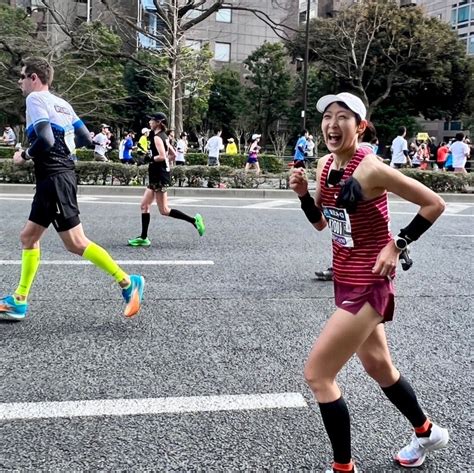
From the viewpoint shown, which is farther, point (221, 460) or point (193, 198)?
point (193, 198)

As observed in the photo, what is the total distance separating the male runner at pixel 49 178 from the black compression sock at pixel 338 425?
97.5 inches

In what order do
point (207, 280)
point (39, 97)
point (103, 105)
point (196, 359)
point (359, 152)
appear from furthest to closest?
point (103, 105)
point (207, 280)
point (39, 97)
point (196, 359)
point (359, 152)

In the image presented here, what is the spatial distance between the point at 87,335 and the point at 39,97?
180cm

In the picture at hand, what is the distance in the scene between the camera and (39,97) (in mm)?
4395

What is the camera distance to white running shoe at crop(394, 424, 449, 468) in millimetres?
2717

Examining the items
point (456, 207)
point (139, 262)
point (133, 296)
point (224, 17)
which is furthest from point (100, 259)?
point (224, 17)

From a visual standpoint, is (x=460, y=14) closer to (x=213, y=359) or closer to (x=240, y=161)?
(x=240, y=161)

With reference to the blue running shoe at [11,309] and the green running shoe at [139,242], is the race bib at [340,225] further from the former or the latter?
the green running shoe at [139,242]

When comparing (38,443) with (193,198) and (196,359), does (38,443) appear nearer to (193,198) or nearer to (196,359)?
(196,359)

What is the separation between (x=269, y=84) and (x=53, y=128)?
140 feet

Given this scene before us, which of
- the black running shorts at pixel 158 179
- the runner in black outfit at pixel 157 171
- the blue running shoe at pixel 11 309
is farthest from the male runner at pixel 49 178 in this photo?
the black running shorts at pixel 158 179

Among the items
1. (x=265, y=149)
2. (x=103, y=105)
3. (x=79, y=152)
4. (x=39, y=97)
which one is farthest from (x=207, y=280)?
(x=265, y=149)

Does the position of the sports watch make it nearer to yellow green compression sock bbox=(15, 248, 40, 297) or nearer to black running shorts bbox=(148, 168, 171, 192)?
yellow green compression sock bbox=(15, 248, 40, 297)

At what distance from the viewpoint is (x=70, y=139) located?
4660 millimetres
